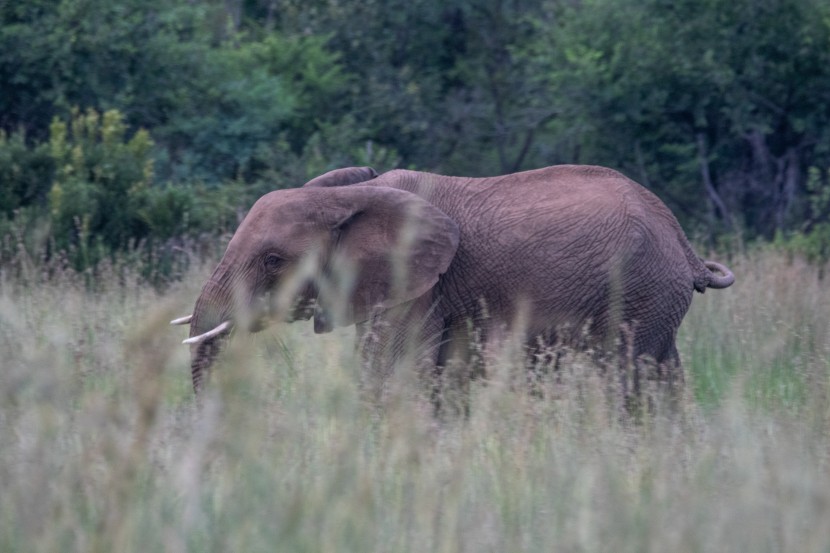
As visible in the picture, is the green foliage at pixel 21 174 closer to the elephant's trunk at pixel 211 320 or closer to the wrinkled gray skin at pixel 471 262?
the wrinkled gray skin at pixel 471 262

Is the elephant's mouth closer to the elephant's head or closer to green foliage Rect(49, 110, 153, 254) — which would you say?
the elephant's head

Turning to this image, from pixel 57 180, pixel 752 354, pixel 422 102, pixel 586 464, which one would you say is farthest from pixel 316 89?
pixel 586 464

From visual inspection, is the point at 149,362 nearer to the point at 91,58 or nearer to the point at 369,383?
the point at 369,383

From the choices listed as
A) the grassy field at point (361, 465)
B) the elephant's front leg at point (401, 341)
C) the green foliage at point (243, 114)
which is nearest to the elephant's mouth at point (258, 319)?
the grassy field at point (361, 465)

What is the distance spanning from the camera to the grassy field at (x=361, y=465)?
3191mm

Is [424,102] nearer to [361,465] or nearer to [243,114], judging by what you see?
[243,114]

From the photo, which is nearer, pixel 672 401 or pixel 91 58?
pixel 672 401

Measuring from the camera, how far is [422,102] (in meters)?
15.4

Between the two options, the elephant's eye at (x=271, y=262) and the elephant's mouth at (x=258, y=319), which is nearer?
the elephant's mouth at (x=258, y=319)

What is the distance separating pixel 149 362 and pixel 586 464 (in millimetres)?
1599

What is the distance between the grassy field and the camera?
3191 millimetres

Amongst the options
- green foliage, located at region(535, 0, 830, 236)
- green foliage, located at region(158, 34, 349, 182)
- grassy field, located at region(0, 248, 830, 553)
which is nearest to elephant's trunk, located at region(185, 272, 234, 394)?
grassy field, located at region(0, 248, 830, 553)

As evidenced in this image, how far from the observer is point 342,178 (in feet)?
19.6

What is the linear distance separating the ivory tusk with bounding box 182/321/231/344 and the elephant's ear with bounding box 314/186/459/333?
0.51 m
